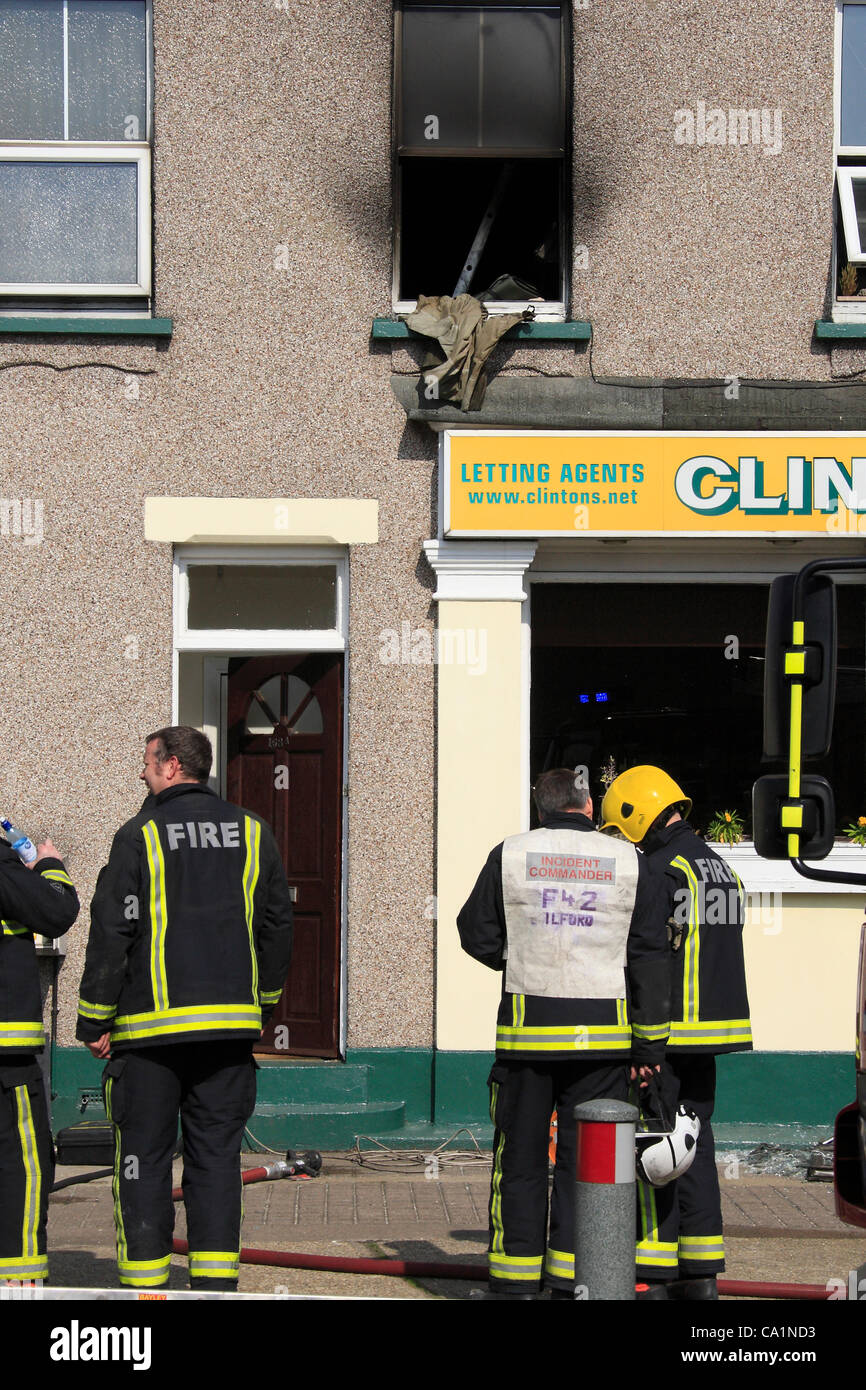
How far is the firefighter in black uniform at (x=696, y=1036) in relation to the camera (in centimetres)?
596

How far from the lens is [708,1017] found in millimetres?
6121

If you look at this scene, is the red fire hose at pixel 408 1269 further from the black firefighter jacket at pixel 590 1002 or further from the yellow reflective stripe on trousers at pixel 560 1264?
the black firefighter jacket at pixel 590 1002

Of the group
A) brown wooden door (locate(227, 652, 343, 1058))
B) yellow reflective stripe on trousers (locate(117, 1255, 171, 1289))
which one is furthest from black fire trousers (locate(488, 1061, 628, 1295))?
brown wooden door (locate(227, 652, 343, 1058))

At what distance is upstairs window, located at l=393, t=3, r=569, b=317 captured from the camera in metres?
9.67

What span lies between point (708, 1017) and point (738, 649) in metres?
4.10

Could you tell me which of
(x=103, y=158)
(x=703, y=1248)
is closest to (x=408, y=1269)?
(x=703, y=1248)

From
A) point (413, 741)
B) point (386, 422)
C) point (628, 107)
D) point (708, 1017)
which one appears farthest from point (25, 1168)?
point (628, 107)

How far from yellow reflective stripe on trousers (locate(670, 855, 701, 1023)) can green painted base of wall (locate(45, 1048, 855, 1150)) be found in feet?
10.6

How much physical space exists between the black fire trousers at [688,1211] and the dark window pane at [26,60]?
6.67 m

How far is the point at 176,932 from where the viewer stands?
18.1 ft

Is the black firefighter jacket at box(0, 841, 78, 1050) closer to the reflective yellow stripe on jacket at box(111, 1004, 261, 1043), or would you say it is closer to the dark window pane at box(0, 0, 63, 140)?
the reflective yellow stripe on jacket at box(111, 1004, 261, 1043)

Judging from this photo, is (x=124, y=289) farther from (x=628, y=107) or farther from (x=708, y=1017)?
(x=708, y=1017)
